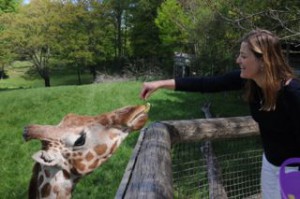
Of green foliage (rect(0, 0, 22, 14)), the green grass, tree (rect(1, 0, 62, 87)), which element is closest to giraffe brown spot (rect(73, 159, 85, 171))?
green foliage (rect(0, 0, 22, 14))

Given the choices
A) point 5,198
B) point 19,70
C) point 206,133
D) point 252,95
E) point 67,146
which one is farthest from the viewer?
point 19,70

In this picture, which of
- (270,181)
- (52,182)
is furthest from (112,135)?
(270,181)

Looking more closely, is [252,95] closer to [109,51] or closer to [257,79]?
[257,79]

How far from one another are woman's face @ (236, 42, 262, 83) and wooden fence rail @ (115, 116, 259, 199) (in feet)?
2.18

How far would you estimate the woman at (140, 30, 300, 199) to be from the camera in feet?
8.05

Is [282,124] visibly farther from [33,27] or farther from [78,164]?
[33,27]

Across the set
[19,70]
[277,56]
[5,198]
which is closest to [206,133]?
[277,56]

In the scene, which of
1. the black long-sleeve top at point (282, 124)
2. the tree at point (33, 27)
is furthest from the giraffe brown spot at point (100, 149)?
the tree at point (33, 27)

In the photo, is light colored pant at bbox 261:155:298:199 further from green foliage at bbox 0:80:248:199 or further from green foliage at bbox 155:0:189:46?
→ green foliage at bbox 155:0:189:46

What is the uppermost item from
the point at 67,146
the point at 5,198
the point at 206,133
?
the point at 67,146

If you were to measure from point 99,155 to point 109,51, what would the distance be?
112 ft

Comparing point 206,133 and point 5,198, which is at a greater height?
point 206,133

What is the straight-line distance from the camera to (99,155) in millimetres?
2152

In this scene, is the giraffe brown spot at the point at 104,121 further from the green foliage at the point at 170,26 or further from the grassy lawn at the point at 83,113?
the green foliage at the point at 170,26
